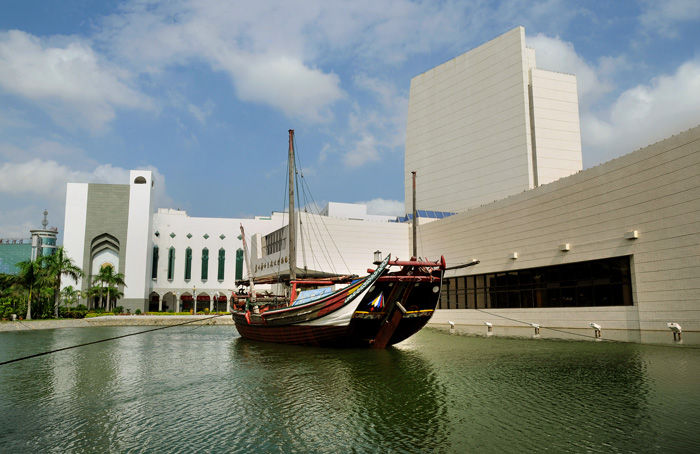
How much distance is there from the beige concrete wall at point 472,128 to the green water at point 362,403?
37956mm

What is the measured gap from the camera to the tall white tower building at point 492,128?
55719 millimetres

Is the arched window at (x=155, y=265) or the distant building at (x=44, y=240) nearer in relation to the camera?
the arched window at (x=155, y=265)

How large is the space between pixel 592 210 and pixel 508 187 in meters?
27.5

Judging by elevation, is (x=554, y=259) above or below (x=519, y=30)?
below

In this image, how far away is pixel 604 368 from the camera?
54.6ft

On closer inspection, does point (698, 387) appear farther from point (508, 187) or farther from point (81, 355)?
point (508, 187)

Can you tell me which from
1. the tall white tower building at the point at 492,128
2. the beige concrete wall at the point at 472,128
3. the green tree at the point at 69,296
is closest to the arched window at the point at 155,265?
the green tree at the point at 69,296

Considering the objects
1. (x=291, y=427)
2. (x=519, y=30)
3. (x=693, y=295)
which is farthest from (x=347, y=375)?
(x=519, y=30)

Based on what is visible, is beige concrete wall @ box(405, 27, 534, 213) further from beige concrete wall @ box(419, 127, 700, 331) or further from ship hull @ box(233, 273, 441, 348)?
ship hull @ box(233, 273, 441, 348)

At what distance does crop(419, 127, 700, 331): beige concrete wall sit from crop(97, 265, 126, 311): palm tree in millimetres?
50986

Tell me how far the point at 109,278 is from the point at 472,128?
52.0 metres

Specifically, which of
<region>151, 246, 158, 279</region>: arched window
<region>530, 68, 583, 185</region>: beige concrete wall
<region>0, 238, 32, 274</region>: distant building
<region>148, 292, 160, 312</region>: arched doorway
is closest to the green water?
<region>530, 68, 583, 185</region>: beige concrete wall

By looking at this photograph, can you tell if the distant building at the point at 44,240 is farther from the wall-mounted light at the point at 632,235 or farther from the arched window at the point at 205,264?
the wall-mounted light at the point at 632,235

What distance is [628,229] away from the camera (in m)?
27.2
